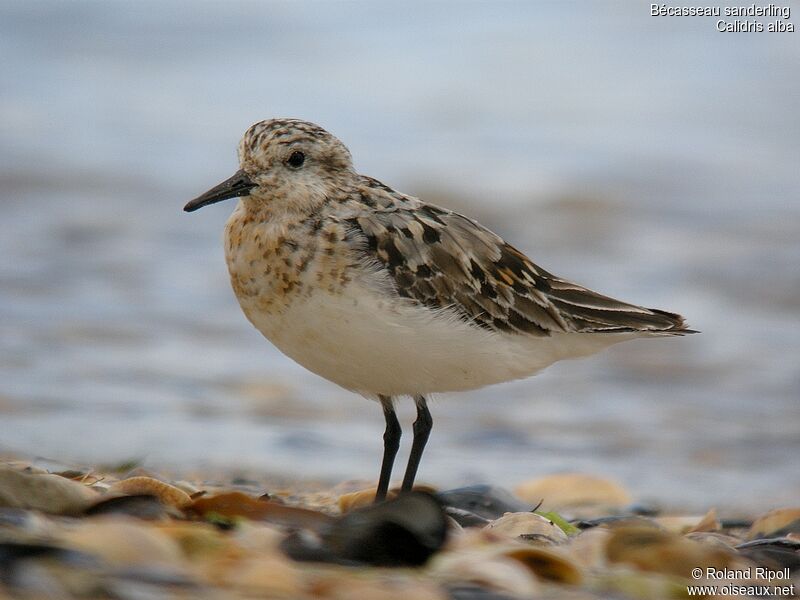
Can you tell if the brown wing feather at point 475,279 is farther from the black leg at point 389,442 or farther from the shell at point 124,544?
the shell at point 124,544

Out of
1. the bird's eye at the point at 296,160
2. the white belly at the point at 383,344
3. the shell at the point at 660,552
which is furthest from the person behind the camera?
the bird's eye at the point at 296,160

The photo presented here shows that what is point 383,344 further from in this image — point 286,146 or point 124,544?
point 124,544

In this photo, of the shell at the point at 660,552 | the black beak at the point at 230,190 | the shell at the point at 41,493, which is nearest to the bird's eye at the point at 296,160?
the black beak at the point at 230,190

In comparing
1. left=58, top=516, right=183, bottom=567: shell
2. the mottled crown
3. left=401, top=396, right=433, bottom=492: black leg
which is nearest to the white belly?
left=401, top=396, right=433, bottom=492: black leg

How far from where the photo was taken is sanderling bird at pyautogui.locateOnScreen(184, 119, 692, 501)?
5113 millimetres

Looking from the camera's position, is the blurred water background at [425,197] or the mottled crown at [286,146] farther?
the blurred water background at [425,197]

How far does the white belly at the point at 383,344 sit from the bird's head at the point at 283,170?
1.52ft

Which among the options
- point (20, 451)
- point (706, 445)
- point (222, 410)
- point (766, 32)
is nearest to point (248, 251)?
point (20, 451)

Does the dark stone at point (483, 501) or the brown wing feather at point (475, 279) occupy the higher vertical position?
the brown wing feather at point (475, 279)

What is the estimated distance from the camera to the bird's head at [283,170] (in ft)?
17.7

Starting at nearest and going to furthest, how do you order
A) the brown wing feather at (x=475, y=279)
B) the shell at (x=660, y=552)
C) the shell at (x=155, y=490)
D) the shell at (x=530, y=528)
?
the shell at (x=660, y=552)
the shell at (x=155, y=490)
the shell at (x=530, y=528)
the brown wing feather at (x=475, y=279)

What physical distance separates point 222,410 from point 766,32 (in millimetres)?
13730

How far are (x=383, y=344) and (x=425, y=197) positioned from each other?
8574mm

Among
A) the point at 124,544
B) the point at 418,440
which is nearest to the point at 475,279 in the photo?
the point at 418,440
